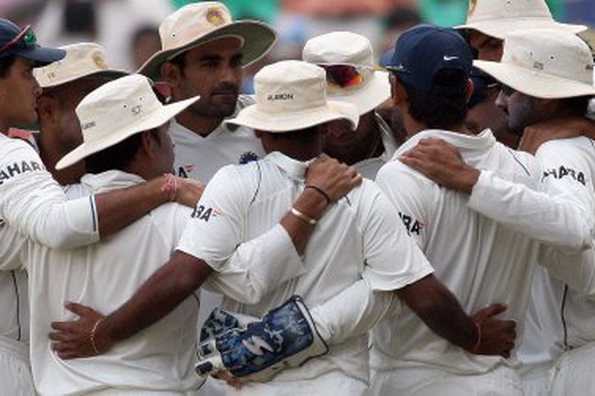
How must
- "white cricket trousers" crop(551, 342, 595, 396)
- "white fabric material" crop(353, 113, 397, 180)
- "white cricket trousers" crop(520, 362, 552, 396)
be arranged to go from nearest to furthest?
"white cricket trousers" crop(551, 342, 595, 396)
"white cricket trousers" crop(520, 362, 552, 396)
"white fabric material" crop(353, 113, 397, 180)

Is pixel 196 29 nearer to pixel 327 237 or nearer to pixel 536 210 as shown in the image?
pixel 327 237

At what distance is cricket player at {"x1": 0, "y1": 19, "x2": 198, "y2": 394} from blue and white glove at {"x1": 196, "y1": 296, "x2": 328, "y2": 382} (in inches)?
19.9

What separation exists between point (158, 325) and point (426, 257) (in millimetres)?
913

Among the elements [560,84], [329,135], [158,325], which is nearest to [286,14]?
[329,135]

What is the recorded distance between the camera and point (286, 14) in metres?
9.83

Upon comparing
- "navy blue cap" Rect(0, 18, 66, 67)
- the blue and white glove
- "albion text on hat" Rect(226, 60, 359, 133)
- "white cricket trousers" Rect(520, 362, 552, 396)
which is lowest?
"white cricket trousers" Rect(520, 362, 552, 396)

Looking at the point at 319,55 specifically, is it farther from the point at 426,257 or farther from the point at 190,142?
the point at 426,257

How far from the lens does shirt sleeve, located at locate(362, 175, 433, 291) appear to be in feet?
18.1

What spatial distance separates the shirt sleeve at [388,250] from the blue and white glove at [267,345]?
0.26 m

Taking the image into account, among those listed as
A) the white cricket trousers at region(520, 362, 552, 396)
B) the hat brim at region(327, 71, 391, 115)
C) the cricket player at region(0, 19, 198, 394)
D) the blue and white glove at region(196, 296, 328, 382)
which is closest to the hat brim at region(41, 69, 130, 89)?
the cricket player at region(0, 19, 198, 394)

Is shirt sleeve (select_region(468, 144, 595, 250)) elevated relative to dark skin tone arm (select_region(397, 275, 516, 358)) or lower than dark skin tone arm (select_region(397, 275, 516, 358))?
elevated

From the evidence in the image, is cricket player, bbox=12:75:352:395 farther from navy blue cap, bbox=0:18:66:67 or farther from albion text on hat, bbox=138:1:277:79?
albion text on hat, bbox=138:1:277:79

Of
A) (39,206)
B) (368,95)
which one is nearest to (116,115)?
(39,206)

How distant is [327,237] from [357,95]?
5.22 feet
